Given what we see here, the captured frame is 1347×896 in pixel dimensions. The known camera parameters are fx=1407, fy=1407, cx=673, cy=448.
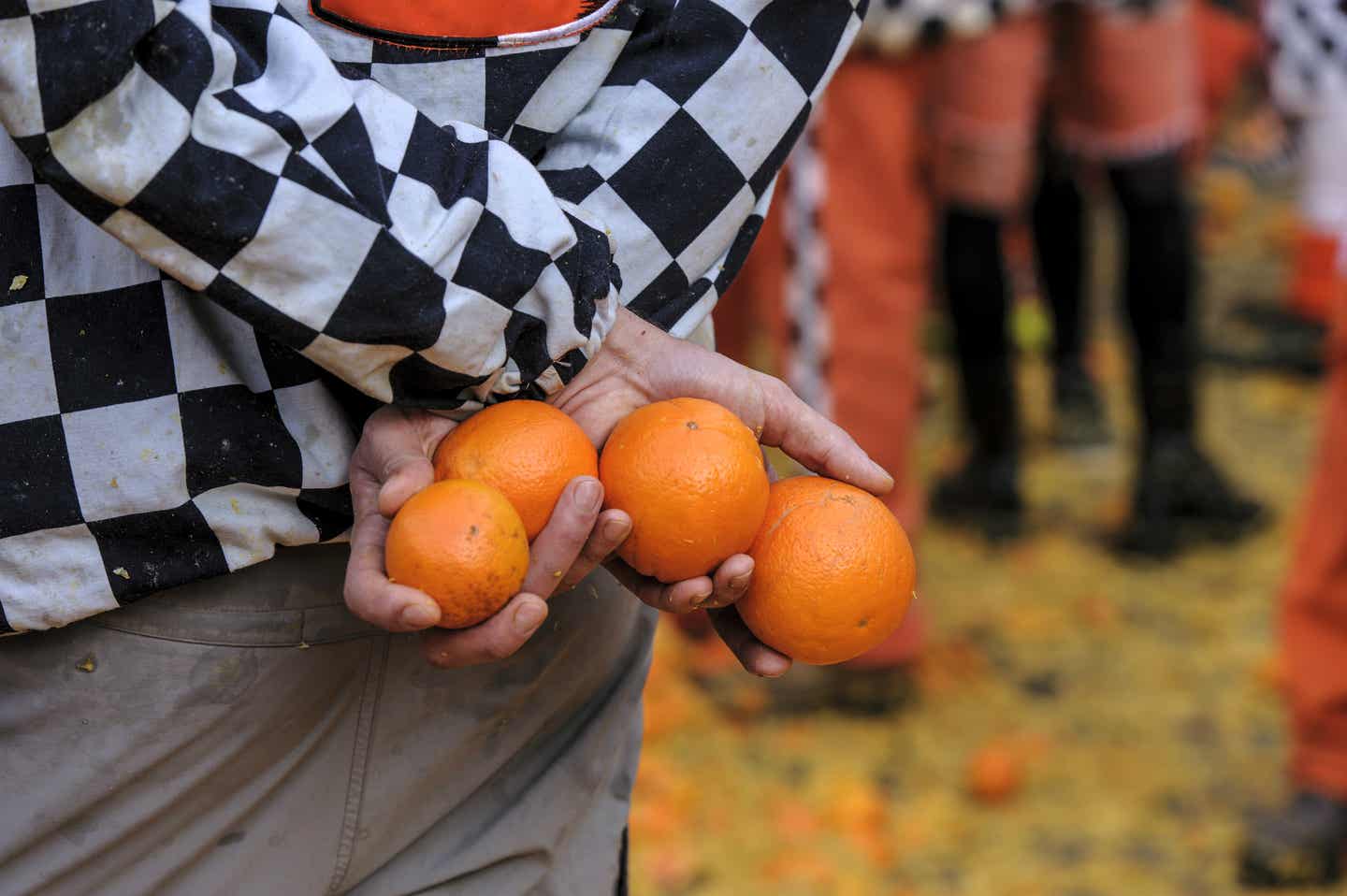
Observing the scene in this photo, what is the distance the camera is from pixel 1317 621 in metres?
2.77

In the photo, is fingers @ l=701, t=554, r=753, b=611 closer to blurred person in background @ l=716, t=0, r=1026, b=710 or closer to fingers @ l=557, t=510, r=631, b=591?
fingers @ l=557, t=510, r=631, b=591

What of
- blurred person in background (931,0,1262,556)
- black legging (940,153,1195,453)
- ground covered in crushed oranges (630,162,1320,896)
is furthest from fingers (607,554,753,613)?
black legging (940,153,1195,453)

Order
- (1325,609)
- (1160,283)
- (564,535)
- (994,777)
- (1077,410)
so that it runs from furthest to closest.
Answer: (1077,410), (1160,283), (994,777), (1325,609), (564,535)

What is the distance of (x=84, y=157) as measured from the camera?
100 cm

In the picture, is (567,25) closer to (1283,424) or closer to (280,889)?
(280,889)

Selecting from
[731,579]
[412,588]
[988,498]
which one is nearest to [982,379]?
[988,498]

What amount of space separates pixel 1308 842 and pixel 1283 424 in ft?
8.43

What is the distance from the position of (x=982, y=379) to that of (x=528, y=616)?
344 cm

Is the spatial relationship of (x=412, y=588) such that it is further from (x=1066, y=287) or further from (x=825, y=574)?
(x=1066, y=287)

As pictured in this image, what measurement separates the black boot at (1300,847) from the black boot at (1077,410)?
7.34ft

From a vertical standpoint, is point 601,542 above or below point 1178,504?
above

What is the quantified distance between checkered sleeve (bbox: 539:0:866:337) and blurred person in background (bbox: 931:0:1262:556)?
2.56 m

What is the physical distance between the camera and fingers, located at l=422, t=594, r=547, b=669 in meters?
1.13

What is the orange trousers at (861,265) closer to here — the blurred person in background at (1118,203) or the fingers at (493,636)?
the blurred person in background at (1118,203)
